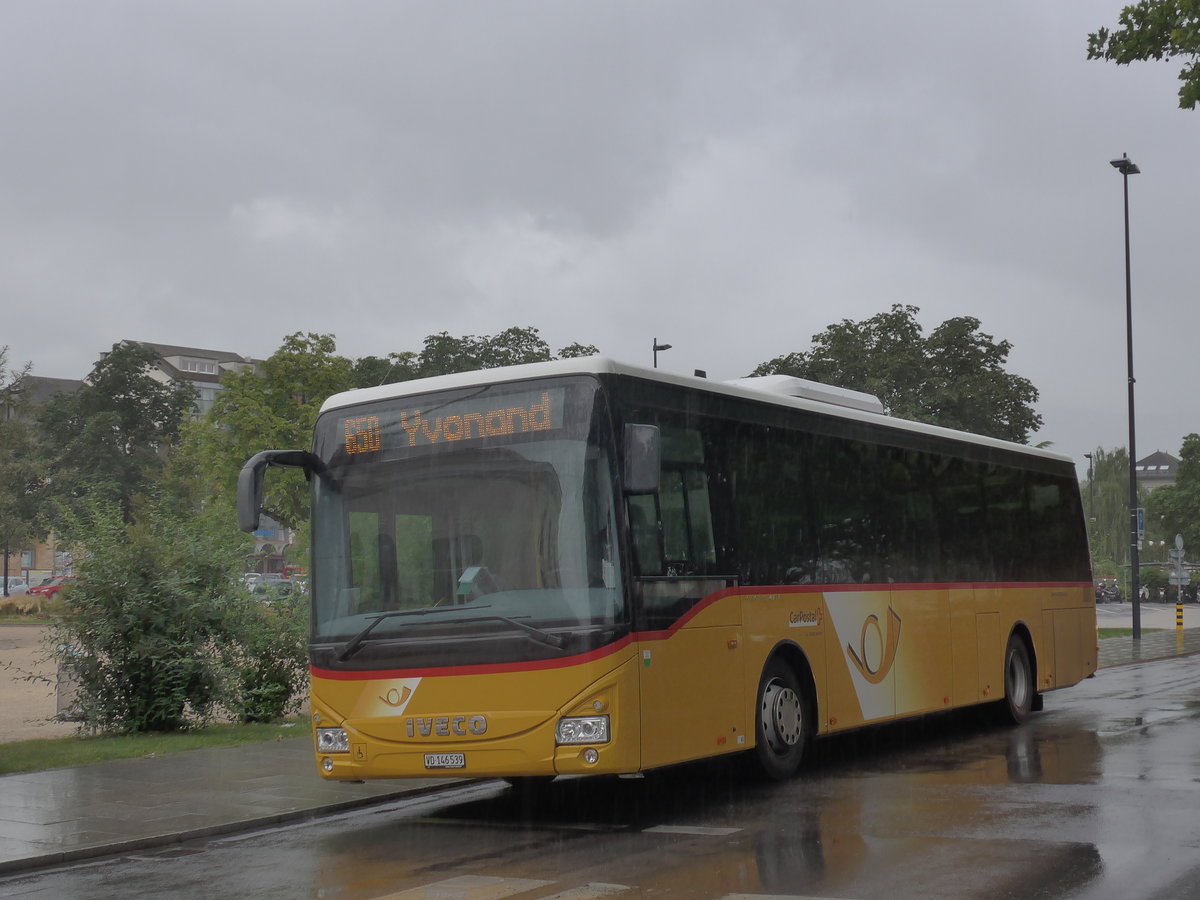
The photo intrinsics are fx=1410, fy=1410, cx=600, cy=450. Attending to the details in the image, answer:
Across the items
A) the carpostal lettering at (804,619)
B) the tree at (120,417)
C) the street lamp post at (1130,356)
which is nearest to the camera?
the carpostal lettering at (804,619)

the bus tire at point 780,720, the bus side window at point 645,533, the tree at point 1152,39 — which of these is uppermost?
the tree at point 1152,39

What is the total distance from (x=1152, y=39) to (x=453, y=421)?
33.8 ft

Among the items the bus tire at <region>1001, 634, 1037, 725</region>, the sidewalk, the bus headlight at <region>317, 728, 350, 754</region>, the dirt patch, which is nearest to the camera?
the sidewalk

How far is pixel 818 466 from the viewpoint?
12688 mm

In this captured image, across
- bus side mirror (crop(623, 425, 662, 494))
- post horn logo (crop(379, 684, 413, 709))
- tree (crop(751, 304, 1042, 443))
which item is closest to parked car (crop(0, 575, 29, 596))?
tree (crop(751, 304, 1042, 443))

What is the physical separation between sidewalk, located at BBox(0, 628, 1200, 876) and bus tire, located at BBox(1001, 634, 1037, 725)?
23.6 feet

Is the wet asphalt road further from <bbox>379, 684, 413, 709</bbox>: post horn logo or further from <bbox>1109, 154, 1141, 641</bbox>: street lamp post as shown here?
<bbox>1109, 154, 1141, 641</bbox>: street lamp post

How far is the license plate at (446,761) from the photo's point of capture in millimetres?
9594

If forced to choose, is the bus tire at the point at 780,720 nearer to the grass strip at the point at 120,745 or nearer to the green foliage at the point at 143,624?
the grass strip at the point at 120,745

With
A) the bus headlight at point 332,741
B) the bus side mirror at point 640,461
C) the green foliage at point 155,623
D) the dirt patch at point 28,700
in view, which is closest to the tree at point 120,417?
the dirt patch at point 28,700

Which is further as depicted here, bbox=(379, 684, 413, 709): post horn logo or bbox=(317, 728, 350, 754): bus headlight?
bbox=(317, 728, 350, 754): bus headlight

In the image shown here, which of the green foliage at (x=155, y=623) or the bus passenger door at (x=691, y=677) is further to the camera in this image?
the green foliage at (x=155, y=623)

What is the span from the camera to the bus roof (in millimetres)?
9938

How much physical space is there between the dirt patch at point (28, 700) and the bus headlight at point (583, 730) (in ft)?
27.6
